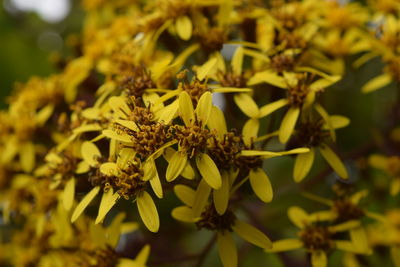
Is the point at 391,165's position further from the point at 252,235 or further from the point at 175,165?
the point at 175,165

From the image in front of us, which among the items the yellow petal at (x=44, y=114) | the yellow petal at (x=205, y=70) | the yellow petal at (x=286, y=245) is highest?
the yellow petal at (x=44, y=114)

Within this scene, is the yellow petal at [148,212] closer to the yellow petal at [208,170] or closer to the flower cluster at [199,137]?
the flower cluster at [199,137]

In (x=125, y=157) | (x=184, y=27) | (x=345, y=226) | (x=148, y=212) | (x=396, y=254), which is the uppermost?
(x=184, y=27)

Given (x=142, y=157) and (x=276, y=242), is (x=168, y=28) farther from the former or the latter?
(x=276, y=242)

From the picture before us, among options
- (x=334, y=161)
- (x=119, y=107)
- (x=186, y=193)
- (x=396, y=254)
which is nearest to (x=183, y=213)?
(x=186, y=193)

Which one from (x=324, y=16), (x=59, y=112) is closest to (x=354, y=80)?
(x=324, y=16)

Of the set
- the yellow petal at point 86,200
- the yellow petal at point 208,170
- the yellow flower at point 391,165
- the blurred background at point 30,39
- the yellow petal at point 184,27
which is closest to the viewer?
the yellow petal at point 208,170

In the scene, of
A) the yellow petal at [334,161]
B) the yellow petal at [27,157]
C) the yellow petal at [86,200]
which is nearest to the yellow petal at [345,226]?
the yellow petal at [334,161]
